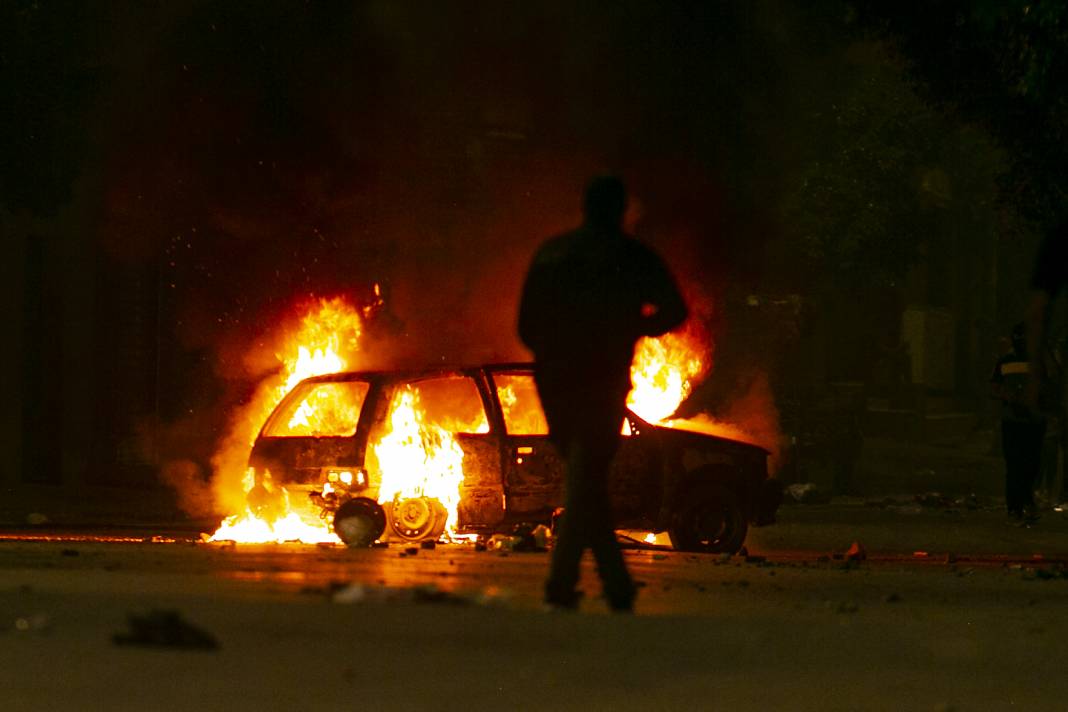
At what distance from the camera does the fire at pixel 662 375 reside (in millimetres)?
18156

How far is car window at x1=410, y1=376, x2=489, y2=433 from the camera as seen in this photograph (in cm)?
1442

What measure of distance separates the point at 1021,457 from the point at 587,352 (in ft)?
34.7

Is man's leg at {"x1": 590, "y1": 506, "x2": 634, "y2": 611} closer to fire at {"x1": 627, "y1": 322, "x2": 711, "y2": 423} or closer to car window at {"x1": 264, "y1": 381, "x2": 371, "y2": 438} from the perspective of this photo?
car window at {"x1": 264, "y1": 381, "x2": 371, "y2": 438}

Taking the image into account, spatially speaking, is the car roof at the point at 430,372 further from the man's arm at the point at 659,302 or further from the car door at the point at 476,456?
the man's arm at the point at 659,302

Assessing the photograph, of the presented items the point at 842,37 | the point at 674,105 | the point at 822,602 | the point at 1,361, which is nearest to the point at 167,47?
the point at 1,361

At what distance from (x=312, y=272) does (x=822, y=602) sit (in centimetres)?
1501

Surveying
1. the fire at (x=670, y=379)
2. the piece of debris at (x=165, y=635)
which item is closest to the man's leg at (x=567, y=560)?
the piece of debris at (x=165, y=635)

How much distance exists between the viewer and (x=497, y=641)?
7.41 meters

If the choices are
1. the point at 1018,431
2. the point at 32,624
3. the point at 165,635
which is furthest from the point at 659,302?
the point at 1018,431

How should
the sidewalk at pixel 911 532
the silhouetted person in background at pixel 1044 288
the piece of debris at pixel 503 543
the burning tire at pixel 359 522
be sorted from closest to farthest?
the silhouetted person in background at pixel 1044 288 < the piece of debris at pixel 503 543 < the burning tire at pixel 359 522 < the sidewalk at pixel 911 532

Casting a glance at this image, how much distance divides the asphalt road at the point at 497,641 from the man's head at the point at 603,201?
1684 millimetres

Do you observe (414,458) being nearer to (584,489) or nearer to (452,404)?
(452,404)

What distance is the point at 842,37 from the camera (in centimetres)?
2227

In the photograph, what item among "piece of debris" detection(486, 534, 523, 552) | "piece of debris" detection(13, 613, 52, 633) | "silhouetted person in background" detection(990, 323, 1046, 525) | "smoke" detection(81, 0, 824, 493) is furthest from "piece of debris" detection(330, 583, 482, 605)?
"smoke" detection(81, 0, 824, 493)
